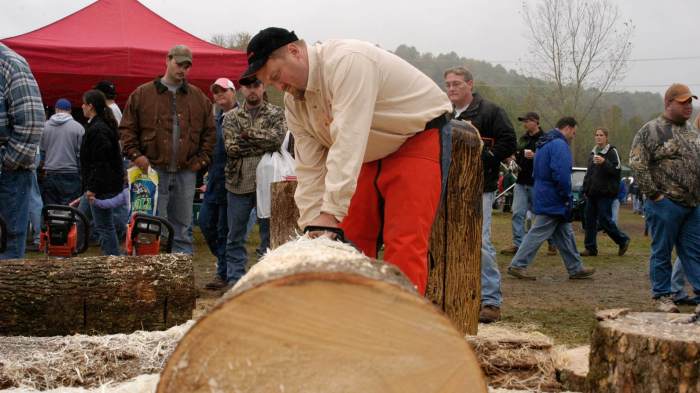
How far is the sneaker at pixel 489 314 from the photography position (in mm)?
5691

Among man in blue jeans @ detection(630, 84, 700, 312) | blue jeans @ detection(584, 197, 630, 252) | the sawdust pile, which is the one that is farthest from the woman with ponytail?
blue jeans @ detection(584, 197, 630, 252)

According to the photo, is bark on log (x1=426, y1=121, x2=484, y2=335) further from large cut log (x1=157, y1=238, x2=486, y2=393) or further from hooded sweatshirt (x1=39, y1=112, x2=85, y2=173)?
hooded sweatshirt (x1=39, y1=112, x2=85, y2=173)

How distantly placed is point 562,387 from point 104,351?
2278mm

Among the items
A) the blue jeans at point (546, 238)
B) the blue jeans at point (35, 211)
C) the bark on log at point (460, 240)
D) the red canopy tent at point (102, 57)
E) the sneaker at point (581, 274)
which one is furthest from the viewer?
the red canopy tent at point (102, 57)

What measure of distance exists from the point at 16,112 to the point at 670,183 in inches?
207

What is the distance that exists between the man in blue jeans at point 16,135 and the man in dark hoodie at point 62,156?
3809 mm

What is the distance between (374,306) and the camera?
6.09ft

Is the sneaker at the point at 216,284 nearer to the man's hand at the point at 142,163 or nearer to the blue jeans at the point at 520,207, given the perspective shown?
the man's hand at the point at 142,163

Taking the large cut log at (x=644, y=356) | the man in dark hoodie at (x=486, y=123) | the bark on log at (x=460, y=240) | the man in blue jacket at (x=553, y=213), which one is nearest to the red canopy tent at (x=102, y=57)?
the man in blue jacket at (x=553, y=213)

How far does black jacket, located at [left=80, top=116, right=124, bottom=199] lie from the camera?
6.78 meters

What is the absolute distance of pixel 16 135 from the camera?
5113 mm

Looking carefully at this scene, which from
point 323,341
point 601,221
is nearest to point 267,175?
point 323,341

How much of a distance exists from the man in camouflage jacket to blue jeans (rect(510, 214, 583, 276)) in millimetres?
3177

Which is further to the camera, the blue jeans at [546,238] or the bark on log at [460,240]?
the blue jeans at [546,238]
